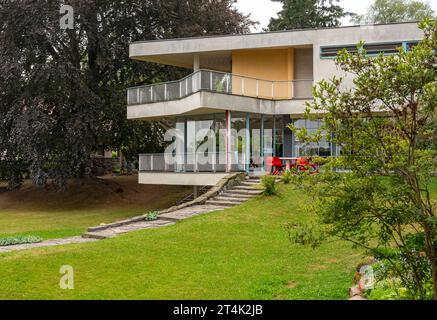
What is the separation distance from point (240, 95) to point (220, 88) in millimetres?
1120

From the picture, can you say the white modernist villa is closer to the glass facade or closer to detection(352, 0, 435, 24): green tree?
the glass facade

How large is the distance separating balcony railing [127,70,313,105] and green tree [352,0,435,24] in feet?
112

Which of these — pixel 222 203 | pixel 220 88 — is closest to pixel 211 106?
pixel 220 88

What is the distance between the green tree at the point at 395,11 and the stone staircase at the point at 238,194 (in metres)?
39.9

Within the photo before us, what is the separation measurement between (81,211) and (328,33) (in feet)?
52.5

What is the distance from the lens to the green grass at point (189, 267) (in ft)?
29.5

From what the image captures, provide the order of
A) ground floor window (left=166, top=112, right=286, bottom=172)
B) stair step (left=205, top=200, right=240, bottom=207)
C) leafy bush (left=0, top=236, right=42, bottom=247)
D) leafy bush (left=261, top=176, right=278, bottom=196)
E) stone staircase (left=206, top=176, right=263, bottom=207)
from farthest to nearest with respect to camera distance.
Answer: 1. ground floor window (left=166, top=112, right=286, bottom=172)
2. leafy bush (left=261, top=176, right=278, bottom=196)
3. stone staircase (left=206, top=176, right=263, bottom=207)
4. stair step (left=205, top=200, right=240, bottom=207)
5. leafy bush (left=0, top=236, right=42, bottom=247)

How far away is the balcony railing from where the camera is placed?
22.6m

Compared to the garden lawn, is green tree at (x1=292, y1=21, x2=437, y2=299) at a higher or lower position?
higher

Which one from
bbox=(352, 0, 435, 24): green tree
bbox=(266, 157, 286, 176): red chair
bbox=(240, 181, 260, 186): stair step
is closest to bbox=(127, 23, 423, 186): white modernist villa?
bbox=(266, 157, 286, 176): red chair

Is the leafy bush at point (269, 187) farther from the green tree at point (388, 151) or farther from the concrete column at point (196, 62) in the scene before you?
the green tree at point (388, 151)

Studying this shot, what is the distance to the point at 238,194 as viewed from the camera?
2094 cm
